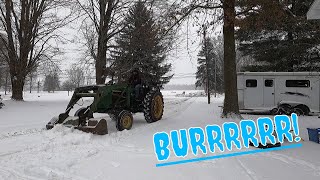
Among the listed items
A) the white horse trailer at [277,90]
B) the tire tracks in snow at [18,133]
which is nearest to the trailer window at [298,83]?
the white horse trailer at [277,90]

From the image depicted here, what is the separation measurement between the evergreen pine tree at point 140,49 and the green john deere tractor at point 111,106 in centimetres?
286

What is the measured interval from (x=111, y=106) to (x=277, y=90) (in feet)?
35.1

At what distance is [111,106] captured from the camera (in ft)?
31.4

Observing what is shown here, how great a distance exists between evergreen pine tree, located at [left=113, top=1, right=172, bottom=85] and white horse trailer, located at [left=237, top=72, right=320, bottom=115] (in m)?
5.26

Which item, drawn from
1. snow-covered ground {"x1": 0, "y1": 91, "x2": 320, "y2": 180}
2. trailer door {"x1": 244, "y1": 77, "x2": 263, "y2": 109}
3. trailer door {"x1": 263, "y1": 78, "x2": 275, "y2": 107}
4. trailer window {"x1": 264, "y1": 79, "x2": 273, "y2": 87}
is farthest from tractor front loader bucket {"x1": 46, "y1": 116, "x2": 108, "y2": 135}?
trailer window {"x1": 264, "y1": 79, "x2": 273, "y2": 87}

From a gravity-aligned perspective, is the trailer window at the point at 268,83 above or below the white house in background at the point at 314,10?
below

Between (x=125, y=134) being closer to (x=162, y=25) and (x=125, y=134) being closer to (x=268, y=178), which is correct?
(x=268, y=178)

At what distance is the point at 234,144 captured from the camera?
702 centimetres

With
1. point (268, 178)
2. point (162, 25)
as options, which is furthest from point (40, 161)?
point (162, 25)

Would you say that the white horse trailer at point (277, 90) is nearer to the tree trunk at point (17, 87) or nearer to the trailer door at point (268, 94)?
the trailer door at point (268, 94)

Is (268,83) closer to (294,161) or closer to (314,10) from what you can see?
(314,10)

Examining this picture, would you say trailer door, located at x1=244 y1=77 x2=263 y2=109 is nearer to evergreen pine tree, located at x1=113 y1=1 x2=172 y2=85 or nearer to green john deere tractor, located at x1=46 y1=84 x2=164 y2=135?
evergreen pine tree, located at x1=113 y1=1 x2=172 y2=85

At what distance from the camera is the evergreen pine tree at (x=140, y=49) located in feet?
45.8

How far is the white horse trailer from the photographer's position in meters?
16.0
